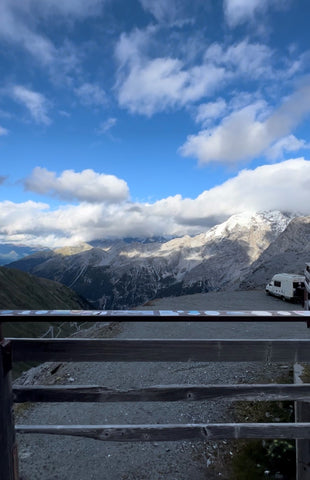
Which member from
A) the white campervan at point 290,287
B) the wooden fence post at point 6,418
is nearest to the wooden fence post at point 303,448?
the wooden fence post at point 6,418

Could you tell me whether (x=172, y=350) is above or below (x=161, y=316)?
below

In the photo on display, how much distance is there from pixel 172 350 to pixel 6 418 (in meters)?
2.08

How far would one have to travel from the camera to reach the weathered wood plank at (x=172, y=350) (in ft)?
12.7

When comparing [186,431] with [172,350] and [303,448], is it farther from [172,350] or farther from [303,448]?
[303,448]

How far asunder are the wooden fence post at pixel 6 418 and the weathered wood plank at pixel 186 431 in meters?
0.23

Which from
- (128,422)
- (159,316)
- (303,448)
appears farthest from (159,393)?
(128,422)

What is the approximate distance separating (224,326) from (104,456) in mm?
17774

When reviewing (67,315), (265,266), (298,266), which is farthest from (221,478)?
(265,266)

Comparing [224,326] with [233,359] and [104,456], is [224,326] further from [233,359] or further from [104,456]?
[233,359]

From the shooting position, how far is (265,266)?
8019cm

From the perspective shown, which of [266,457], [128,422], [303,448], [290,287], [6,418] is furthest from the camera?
[290,287]

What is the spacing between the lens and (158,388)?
402 centimetres

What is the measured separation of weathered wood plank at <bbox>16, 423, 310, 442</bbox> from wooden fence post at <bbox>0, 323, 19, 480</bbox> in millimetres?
227

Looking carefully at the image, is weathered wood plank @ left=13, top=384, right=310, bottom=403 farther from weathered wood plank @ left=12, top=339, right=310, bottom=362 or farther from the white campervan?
the white campervan
